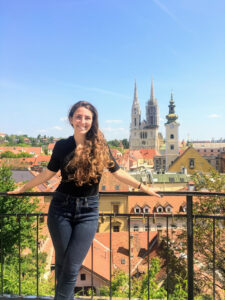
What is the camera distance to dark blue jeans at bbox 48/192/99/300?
202 cm

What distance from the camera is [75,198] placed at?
2.04 m

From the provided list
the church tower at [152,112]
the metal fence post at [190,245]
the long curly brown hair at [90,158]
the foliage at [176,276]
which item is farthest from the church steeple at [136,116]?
the long curly brown hair at [90,158]

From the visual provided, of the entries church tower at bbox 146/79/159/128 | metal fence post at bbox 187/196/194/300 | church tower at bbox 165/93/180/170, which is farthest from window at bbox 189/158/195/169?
church tower at bbox 146/79/159/128

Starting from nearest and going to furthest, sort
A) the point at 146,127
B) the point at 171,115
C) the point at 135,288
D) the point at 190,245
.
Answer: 1. the point at 190,245
2. the point at 135,288
3. the point at 171,115
4. the point at 146,127

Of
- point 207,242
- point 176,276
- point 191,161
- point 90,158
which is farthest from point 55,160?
point 191,161

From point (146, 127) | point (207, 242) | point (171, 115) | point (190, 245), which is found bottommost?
point (207, 242)

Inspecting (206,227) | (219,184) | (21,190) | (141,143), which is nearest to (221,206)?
(206,227)

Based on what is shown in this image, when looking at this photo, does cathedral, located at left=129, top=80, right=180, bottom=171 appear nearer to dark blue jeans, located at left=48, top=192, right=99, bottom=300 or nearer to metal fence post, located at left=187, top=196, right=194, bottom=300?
metal fence post, located at left=187, top=196, right=194, bottom=300

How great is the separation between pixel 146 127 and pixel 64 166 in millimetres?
121394

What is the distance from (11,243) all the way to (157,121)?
385 feet

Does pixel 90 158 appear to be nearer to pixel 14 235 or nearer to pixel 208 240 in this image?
pixel 208 240

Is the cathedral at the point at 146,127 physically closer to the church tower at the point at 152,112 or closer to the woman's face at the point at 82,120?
the church tower at the point at 152,112

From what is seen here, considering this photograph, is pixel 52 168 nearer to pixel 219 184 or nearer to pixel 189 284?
pixel 189 284

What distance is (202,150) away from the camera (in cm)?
10800
